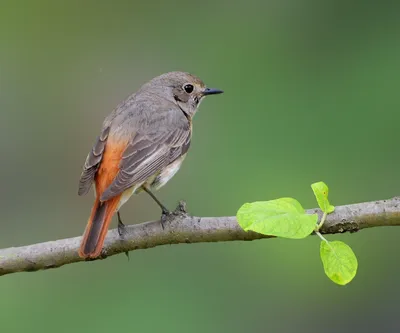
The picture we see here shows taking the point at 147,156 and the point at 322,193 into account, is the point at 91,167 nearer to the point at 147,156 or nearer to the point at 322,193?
the point at 147,156

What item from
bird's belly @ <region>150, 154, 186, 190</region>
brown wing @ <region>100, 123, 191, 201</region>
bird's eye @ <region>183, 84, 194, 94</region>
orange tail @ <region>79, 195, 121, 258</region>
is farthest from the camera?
bird's eye @ <region>183, 84, 194, 94</region>

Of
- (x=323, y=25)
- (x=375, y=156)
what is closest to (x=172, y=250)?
(x=375, y=156)

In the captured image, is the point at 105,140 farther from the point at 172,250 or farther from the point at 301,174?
the point at 301,174

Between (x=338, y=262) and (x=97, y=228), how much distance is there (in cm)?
163

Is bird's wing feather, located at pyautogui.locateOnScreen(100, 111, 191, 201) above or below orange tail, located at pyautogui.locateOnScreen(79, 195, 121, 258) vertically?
above

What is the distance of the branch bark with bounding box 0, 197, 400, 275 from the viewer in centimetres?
381

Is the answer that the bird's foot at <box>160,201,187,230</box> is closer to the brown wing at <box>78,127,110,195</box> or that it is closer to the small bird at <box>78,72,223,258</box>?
the small bird at <box>78,72,223,258</box>

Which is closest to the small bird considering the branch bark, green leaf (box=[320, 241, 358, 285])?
the branch bark

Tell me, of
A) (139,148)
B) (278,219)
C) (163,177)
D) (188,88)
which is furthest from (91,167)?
(278,219)

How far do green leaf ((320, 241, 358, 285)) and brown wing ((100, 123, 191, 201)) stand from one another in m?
1.76

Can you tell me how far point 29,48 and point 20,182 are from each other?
2.04 m

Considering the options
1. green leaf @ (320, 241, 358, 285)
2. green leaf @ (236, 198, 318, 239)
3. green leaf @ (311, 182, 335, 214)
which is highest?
green leaf @ (311, 182, 335, 214)

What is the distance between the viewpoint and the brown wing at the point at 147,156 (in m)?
4.86

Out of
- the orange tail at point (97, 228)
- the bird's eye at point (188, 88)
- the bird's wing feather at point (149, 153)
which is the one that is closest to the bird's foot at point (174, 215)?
the orange tail at point (97, 228)
